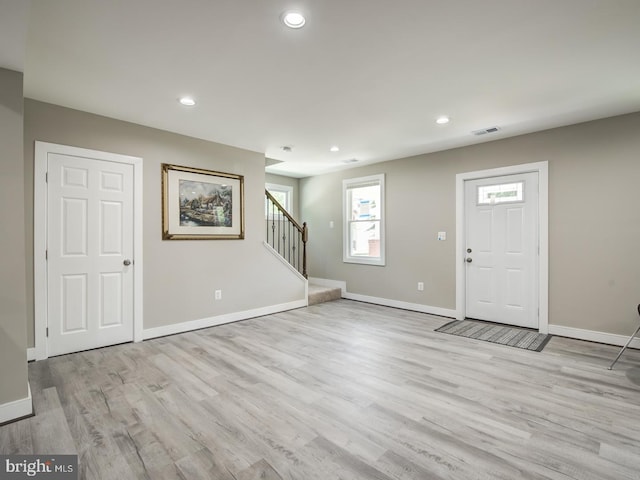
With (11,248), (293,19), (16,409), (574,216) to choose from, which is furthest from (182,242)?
(574,216)

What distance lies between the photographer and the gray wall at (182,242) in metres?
3.33

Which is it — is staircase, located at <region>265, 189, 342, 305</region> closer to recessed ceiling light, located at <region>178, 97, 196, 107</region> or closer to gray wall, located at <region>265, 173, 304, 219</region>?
gray wall, located at <region>265, 173, 304, 219</region>

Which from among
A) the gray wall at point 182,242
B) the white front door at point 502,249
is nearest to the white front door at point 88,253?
the gray wall at point 182,242

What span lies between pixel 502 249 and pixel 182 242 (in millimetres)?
4288

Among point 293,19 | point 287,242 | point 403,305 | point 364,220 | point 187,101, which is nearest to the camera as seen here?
point 293,19

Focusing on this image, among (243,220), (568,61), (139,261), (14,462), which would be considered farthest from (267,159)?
(14,462)

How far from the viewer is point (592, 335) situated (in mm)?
3801

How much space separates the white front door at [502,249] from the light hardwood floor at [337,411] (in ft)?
2.62

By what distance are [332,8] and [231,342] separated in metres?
3.36

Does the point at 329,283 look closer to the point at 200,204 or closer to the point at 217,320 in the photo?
the point at 217,320

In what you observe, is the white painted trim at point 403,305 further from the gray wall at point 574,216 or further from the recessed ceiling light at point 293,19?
the recessed ceiling light at point 293,19

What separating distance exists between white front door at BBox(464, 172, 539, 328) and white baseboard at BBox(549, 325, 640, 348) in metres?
0.26

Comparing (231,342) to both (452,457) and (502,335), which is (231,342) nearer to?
(452,457)

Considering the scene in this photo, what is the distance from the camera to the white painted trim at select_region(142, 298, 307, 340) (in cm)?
399
